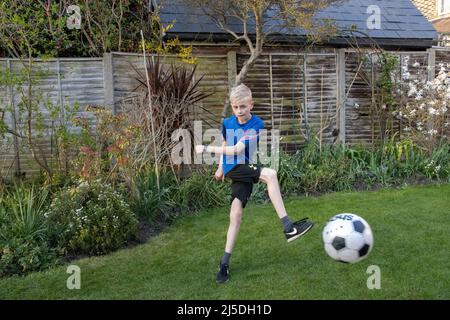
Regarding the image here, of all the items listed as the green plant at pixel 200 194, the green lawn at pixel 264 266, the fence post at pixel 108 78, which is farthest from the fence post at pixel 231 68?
the green lawn at pixel 264 266

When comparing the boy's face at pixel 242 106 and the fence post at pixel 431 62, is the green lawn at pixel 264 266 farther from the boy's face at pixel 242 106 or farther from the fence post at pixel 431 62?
the fence post at pixel 431 62

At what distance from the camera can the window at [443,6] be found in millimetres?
17891

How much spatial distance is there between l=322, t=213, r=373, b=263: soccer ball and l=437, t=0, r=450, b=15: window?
17155 millimetres

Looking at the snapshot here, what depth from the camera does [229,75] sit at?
7934mm

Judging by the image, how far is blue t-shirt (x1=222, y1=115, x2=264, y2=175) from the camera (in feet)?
12.6

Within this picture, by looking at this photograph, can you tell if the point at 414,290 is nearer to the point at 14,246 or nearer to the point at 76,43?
the point at 14,246

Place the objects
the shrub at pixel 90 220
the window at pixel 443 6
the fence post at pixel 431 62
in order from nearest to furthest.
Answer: the shrub at pixel 90 220
the fence post at pixel 431 62
the window at pixel 443 6

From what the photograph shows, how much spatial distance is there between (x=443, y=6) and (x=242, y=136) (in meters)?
17.5

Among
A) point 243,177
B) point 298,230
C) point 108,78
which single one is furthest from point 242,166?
point 108,78

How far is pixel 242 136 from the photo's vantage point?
3.85 m

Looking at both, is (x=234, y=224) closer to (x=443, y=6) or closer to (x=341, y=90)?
(x=341, y=90)

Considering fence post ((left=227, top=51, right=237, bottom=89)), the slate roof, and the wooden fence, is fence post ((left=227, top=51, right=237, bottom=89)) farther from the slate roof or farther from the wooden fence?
the slate roof

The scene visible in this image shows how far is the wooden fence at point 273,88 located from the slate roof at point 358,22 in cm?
38

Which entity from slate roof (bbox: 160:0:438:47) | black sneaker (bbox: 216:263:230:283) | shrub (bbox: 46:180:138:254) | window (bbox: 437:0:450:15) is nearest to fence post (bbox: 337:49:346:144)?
slate roof (bbox: 160:0:438:47)
